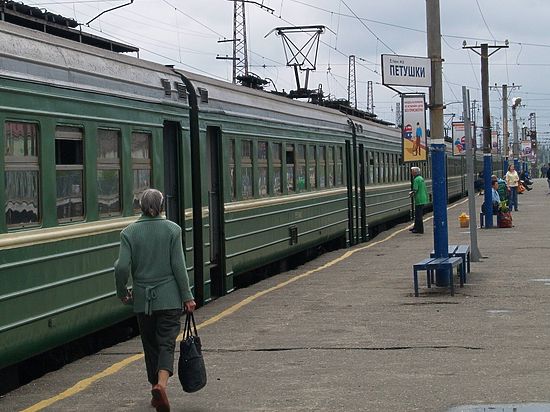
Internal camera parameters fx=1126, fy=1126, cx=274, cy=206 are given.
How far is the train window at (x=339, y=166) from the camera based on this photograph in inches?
917

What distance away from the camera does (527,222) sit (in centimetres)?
3123

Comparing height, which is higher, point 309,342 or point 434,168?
point 434,168

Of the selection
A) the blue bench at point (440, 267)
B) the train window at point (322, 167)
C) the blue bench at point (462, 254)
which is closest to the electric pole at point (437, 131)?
the blue bench at point (462, 254)

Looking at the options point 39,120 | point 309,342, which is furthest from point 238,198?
point 39,120

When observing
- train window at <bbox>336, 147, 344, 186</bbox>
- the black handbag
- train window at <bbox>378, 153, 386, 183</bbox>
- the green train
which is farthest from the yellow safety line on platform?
train window at <bbox>378, 153, 386, 183</bbox>

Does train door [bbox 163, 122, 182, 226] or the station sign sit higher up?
the station sign

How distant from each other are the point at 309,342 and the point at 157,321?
301 cm

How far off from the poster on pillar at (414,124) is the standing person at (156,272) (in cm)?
901

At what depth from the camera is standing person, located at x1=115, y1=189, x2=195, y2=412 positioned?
7.82m

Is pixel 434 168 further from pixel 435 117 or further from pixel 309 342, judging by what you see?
pixel 309 342

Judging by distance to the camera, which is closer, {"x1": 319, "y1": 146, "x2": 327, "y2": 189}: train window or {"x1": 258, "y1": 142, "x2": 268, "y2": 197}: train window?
{"x1": 258, "y1": 142, "x2": 268, "y2": 197}: train window

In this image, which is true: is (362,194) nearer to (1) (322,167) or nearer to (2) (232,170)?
(1) (322,167)

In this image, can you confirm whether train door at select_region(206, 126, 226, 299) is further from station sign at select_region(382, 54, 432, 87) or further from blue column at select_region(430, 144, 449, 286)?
blue column at select_region(430, 144, 449, 286)

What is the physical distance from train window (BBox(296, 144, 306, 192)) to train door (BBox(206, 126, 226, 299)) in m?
4.88
